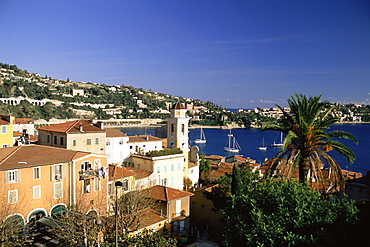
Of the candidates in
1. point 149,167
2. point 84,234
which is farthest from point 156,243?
point 149,167

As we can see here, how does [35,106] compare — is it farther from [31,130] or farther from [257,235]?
[257,235]

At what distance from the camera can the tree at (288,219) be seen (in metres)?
6.91

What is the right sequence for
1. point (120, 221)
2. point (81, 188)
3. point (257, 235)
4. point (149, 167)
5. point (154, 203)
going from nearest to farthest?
point (257, 235), point (120, 221), point (81, 188), point (154, 203), point (149, 167)

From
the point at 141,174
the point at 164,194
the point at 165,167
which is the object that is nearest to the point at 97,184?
the point at 164,194

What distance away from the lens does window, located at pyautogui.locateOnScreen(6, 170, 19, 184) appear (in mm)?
11812

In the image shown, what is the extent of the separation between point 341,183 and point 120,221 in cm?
755

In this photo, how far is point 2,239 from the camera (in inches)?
370

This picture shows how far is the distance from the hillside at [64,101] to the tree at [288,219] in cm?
8986

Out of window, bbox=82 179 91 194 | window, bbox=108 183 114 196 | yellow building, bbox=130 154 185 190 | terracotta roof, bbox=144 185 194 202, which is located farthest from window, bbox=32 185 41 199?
yellow building, bbox=130 154 185 190

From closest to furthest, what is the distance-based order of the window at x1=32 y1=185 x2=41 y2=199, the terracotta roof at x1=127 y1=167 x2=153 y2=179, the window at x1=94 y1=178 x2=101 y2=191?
the window at x1=32 y1=185 x2=41 y2=199 → the window at x1=94 y1=178 x2=101 y2=191 → the terracotta roof at x1=127 y1=167 x2=153 y2=179

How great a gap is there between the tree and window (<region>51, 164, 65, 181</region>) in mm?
7913

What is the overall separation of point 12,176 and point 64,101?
131m

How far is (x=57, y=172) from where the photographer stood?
13266 mm

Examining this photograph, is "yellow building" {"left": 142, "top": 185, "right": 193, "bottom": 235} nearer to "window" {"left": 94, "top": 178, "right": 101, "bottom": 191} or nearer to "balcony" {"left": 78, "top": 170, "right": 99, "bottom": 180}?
"window" {"left": 94, "top": 178, "right": 101, "bottom": 191}
